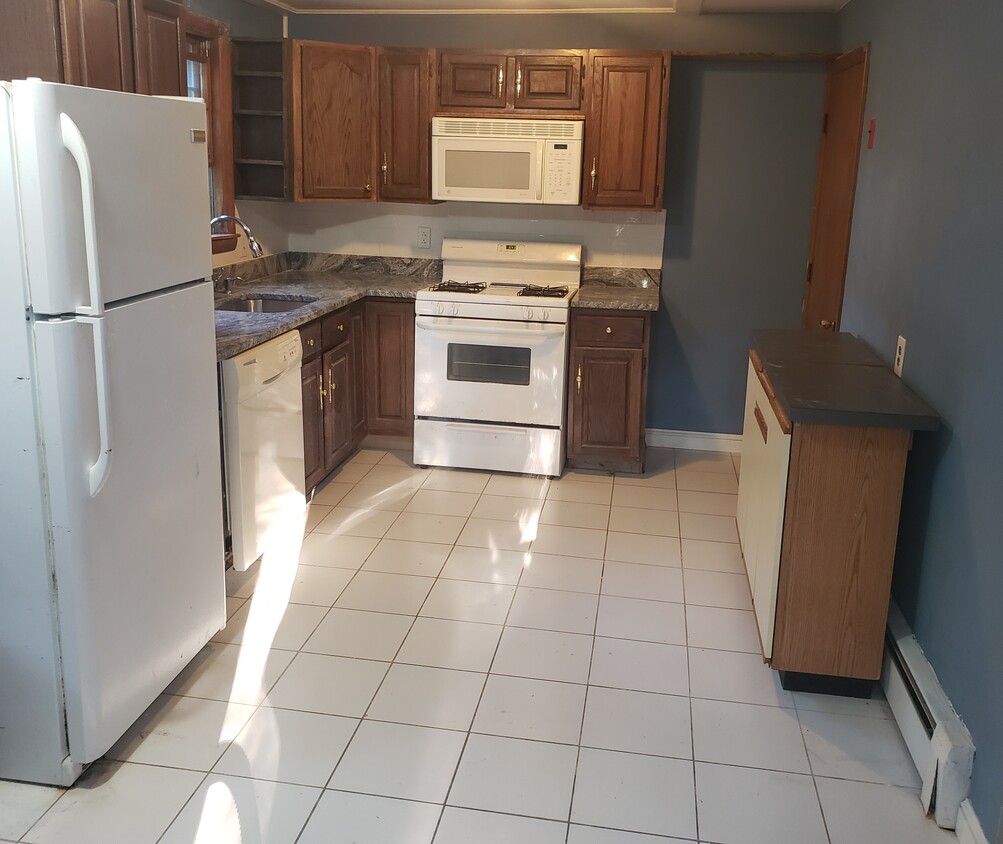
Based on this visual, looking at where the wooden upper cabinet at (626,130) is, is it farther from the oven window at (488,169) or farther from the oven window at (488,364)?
the oven window at (488,364)

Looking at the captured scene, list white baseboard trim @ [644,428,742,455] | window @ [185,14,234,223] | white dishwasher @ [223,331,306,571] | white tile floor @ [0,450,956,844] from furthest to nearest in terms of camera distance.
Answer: white baseboard trim @ [644,428,742,455], window @ [185,14,234,223], white dishwasher @ [223,331,306,571], white tile floor @ [0,450,956,844]

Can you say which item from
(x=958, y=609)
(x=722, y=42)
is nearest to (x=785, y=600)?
(x=958, y=609)

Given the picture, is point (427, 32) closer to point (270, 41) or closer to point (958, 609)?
point (270, 41)

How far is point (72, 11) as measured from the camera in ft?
7.98

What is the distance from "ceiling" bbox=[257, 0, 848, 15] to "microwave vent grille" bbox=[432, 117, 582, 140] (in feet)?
1.85

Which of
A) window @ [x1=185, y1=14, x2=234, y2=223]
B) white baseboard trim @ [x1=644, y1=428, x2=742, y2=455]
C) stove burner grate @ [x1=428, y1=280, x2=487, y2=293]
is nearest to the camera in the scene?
window @ [x1=185, y1=14, x2=234, y2=223]

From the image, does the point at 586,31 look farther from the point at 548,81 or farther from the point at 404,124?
the point at 404,124

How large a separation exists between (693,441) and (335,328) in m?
2.04

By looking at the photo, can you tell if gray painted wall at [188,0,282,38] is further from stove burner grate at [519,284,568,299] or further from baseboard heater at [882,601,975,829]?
baseboard heater at [882,601,975,829]

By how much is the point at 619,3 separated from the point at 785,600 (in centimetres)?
309

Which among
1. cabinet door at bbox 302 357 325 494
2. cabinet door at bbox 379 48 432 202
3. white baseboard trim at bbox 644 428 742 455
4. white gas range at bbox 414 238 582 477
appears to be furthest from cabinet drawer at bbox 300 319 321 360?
white baseboard trim at bbox 644 428 742 455

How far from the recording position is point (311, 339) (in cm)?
391

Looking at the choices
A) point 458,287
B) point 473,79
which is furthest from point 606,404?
point 473,79

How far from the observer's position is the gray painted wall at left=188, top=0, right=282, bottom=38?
4102 millimetres
